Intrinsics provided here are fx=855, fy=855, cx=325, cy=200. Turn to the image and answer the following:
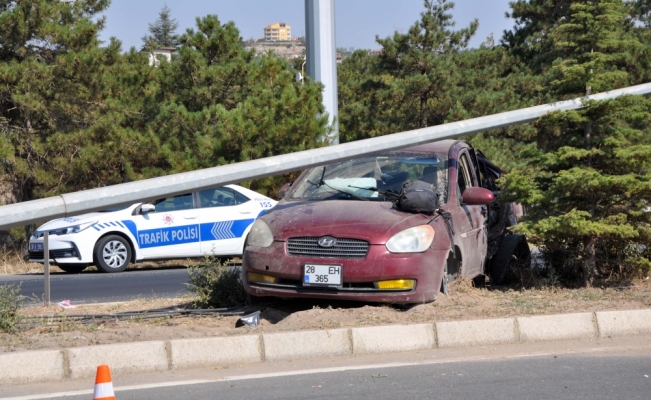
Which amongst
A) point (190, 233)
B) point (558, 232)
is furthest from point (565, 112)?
point (190, 233)

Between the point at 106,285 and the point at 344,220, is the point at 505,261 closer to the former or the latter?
the point at 344,220

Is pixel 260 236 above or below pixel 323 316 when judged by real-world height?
above

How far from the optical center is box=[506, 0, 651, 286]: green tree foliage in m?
8.51

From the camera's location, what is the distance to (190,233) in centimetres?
1529

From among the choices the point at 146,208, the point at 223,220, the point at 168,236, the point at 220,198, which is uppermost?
the point at 220,198

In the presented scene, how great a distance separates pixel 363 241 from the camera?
23.6ft

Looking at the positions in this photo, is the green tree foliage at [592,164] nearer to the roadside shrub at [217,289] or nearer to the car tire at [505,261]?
the car tire at [505,261]

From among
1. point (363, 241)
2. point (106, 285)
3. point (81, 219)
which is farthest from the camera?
point (81, 219)

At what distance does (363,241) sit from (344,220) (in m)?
0.31

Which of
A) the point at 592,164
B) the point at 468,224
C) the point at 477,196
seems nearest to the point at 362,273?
the point at 477,196

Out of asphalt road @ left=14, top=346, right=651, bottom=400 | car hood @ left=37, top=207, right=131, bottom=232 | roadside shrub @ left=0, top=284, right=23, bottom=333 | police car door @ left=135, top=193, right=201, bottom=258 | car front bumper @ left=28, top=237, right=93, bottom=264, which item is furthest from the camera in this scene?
police car door @ left=135, top=193, right=201, bottom=258

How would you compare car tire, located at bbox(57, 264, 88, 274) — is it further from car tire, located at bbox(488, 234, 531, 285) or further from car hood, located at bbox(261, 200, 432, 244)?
car hood, located at bbox(261, 200, 432, 244)

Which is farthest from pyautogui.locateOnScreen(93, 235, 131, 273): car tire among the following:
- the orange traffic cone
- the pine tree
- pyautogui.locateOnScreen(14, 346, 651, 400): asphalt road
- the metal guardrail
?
the orange traffic cone

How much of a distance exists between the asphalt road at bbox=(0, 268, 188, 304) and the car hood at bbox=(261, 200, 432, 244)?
11.1 feet
